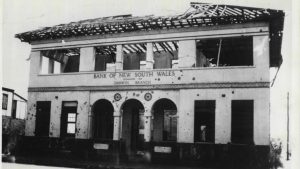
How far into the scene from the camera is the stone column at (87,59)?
20.9m

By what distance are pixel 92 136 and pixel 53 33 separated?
5984 mm

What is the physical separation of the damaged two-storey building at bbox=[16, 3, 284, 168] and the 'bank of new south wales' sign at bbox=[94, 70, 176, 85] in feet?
0.16

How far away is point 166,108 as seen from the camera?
21328 millimetres

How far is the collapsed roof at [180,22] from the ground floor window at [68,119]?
378 cm

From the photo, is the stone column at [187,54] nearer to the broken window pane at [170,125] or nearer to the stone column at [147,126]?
the stone column at [147,126]

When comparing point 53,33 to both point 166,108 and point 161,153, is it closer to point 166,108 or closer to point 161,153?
point 166,108

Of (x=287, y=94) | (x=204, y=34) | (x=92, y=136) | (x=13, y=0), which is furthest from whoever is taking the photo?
(x=92, y=136)

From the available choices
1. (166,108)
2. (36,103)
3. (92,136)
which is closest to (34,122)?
(36,103)

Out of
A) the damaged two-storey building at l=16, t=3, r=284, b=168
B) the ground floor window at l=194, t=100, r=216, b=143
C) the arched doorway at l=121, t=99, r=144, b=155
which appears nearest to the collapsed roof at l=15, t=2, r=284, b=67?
the damaged two-storey building at l=16, t=3, r=284, b=168

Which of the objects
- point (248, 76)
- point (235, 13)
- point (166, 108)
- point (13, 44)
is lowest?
point (166, 108)

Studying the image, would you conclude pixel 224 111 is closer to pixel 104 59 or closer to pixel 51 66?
pixel 104 59

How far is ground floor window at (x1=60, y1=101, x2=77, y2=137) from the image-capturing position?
21.0 metres

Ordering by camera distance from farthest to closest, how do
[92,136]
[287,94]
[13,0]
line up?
[92,136] < [13,0] < [287,94]

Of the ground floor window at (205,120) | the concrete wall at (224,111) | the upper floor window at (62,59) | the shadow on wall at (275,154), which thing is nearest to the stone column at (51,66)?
the upper floor window at (62,59)
